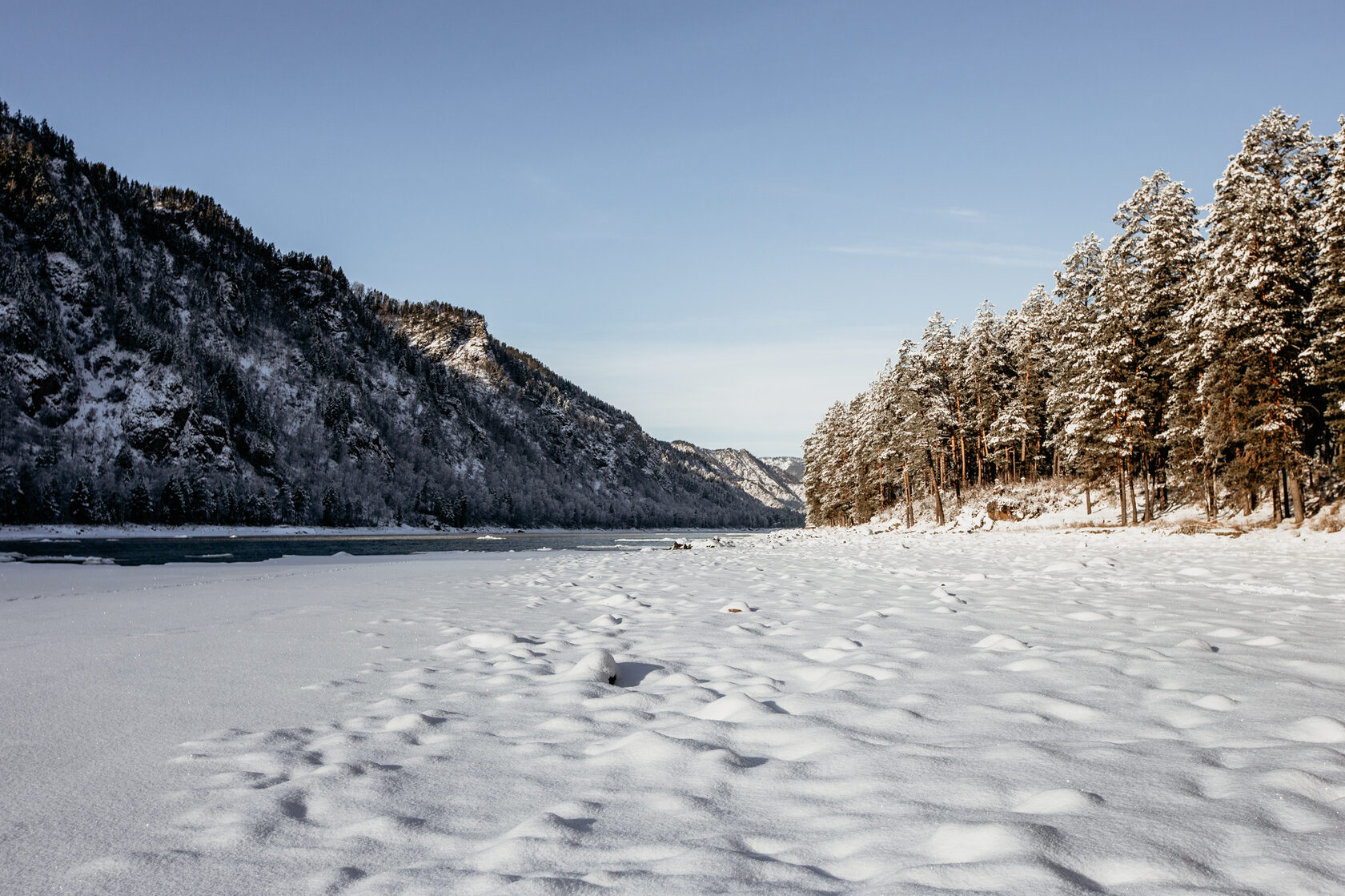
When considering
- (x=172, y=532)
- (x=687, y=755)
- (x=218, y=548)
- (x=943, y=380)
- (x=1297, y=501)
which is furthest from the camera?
(x=172, y=532)

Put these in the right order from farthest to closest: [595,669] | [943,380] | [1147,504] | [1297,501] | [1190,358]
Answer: [943,380] → [1147,504] → [1190,358] → [1297,501] → [595,669]

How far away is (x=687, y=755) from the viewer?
257 cm

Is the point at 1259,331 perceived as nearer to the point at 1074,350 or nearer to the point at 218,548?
the point at 1074,350

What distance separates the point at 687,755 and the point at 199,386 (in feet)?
406

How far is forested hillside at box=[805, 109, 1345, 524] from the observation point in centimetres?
2069

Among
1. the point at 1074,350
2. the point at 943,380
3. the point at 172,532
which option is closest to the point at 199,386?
the point at 172,532

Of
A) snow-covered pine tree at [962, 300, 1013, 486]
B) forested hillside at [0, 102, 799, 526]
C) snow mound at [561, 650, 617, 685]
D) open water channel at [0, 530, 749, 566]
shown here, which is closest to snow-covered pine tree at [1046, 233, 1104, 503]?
snow-covered pine tree at [962, 300, 1013, 486]

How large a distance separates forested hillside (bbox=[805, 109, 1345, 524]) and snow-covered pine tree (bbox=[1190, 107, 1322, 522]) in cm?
6

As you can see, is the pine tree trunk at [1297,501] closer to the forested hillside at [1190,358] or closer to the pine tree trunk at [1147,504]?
the forested hillside at [1190,358]

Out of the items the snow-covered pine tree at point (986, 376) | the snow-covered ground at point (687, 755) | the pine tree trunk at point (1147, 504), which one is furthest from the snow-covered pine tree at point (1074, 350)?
the snow-covered ground at point (687, 755)

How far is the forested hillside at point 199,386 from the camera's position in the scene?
80000 millimetres

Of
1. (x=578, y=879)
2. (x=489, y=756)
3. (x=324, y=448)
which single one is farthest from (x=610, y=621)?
(x=324, y=448)

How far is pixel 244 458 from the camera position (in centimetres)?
10212

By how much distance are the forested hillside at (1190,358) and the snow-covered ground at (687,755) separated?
68.5 feet
